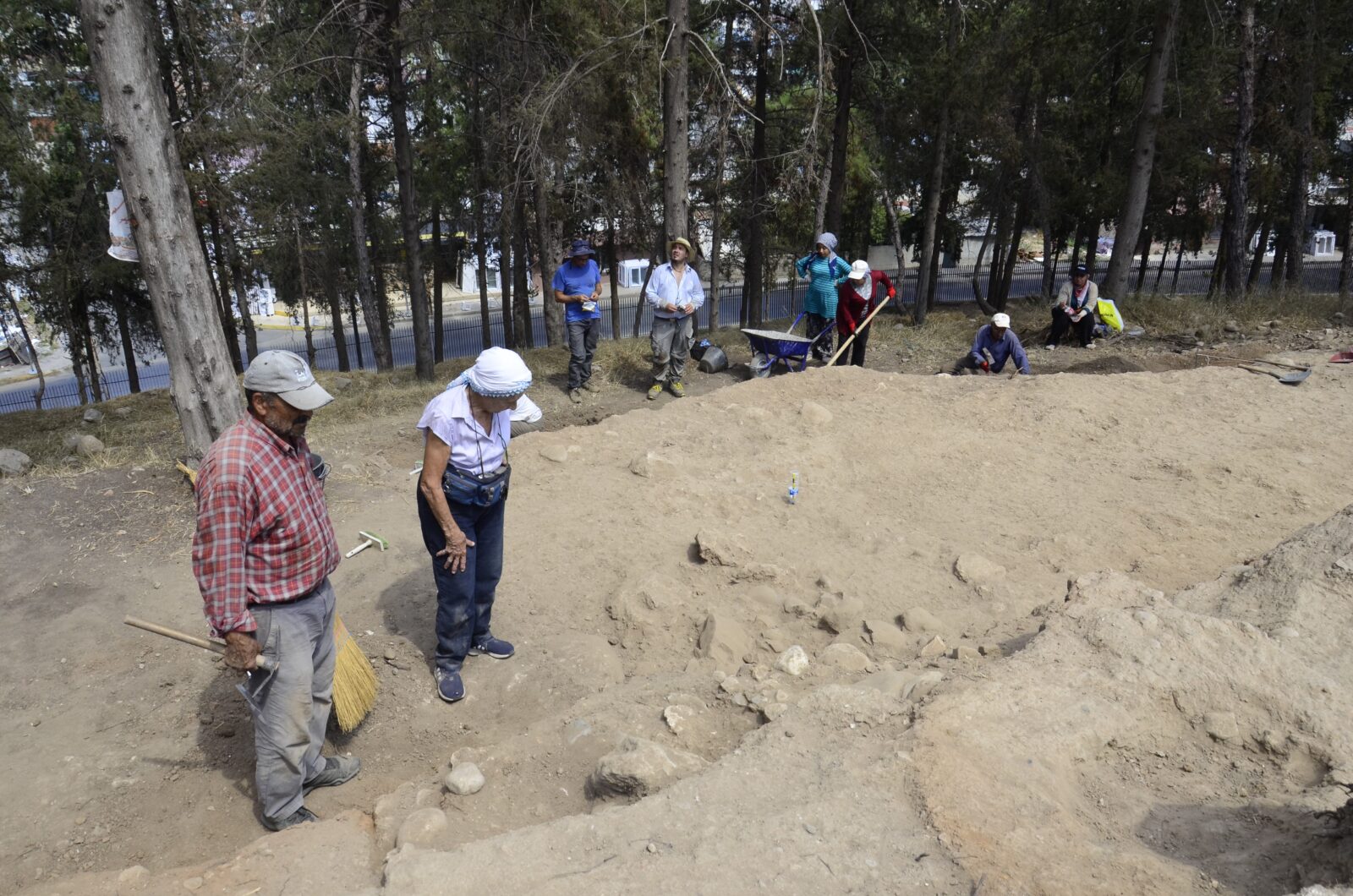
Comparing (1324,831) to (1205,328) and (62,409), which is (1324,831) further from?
(62,409)

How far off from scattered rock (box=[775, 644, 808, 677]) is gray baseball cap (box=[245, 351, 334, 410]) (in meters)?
2.39

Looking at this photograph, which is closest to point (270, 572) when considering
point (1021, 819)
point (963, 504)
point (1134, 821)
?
point (1021, 819)

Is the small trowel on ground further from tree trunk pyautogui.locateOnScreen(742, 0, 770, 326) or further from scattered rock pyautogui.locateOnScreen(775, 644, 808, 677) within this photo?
tree trunk pyautogui.locateOnScreen(742, 0, 770, 326)

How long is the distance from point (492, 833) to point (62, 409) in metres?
15.1

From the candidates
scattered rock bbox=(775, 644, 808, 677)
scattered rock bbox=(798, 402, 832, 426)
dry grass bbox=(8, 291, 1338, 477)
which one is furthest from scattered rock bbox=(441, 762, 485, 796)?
dry grass bbox=(8, 291, 1338, 477)

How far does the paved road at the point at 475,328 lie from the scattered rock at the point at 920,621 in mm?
23489

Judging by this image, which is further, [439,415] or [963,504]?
[963,504]

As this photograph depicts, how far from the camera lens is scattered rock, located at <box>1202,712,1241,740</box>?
3146 millimetres

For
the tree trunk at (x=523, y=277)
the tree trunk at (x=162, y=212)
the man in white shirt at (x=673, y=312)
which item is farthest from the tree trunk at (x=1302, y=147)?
the tree trunk at (x=162, y=212)

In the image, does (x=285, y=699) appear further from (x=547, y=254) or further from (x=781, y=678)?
(x=547, y=254)

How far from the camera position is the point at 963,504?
647 cm

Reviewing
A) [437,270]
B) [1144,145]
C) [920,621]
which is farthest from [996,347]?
[437,270]

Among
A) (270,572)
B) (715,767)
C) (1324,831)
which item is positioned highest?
(270,572)

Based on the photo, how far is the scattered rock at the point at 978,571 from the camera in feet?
17.6
